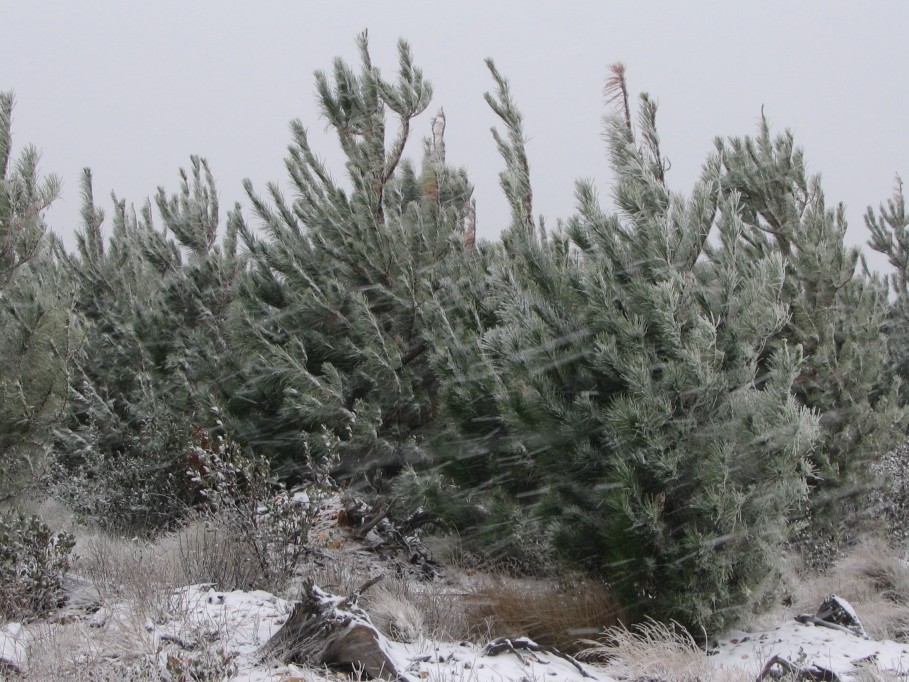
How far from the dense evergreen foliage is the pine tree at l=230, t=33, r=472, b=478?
32mm

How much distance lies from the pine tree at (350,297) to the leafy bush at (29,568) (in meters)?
2.27

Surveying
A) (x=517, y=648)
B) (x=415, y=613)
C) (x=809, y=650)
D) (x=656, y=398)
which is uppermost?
(x=656, y=398)

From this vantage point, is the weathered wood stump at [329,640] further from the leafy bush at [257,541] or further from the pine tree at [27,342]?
the pine tree at [27,342]

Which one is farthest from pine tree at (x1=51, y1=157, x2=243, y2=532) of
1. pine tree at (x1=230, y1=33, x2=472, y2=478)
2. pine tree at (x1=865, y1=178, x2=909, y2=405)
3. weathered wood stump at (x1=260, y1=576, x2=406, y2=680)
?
pine tree at (x1=865, y1=178, x2=909, y2=405)

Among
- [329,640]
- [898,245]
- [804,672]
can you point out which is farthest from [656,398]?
[898,245]

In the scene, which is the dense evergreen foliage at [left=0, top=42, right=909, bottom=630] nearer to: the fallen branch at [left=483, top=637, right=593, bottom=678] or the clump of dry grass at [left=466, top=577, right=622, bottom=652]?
the clump of dry grass at [left=466, top=577, right=622, bottom=652]

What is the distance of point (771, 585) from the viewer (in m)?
4.75

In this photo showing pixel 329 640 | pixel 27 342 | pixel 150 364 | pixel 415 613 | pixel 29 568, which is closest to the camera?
pixel 329 640

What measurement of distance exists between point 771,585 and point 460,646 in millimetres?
1963

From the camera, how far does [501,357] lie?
18.1ft

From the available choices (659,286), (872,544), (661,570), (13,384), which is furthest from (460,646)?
(872,544)

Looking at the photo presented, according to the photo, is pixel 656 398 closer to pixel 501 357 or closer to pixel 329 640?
pixel 501 357

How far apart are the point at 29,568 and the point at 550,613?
10.6ft

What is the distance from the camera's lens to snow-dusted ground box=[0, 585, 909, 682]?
3.70m
